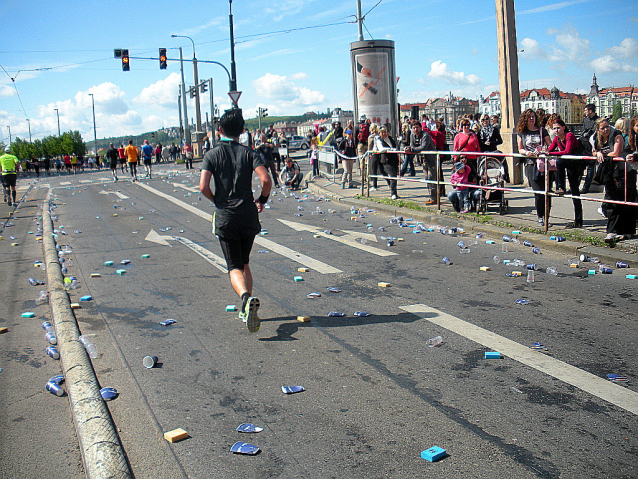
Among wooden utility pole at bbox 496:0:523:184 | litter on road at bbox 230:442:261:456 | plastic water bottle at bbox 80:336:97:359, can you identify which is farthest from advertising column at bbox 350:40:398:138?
litter on road at bbox 230:442:261:456

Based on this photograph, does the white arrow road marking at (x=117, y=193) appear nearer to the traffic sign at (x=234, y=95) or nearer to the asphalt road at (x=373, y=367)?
the traffic sign at (x=234, y=95)

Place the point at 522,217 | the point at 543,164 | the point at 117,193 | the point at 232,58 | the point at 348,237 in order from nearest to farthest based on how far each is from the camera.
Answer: the point at 543,164
the point at 348,237
the point at 522,217
the point at 117,193
the point at 232,58

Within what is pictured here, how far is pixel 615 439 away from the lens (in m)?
3.26

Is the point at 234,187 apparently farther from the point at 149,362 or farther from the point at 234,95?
the point at 234,95

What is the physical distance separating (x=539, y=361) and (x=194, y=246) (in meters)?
6.73

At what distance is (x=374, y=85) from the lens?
1975 cm

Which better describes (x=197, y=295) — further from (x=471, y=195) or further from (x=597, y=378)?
(x=471, y=195)

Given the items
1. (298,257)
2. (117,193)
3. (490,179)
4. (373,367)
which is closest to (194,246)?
(298,257)

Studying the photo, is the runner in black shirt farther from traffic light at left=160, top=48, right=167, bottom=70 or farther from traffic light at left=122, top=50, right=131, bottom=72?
traffic light at left=160, top=48, right=167, bottom=70

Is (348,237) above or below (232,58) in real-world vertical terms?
below

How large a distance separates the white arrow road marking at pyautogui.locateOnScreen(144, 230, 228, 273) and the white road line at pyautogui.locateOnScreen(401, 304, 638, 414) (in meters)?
3.45

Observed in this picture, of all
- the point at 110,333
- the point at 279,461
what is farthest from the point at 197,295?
the point at 279,461

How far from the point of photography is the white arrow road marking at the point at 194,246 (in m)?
8.43

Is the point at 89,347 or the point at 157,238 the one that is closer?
the point at 89,347
